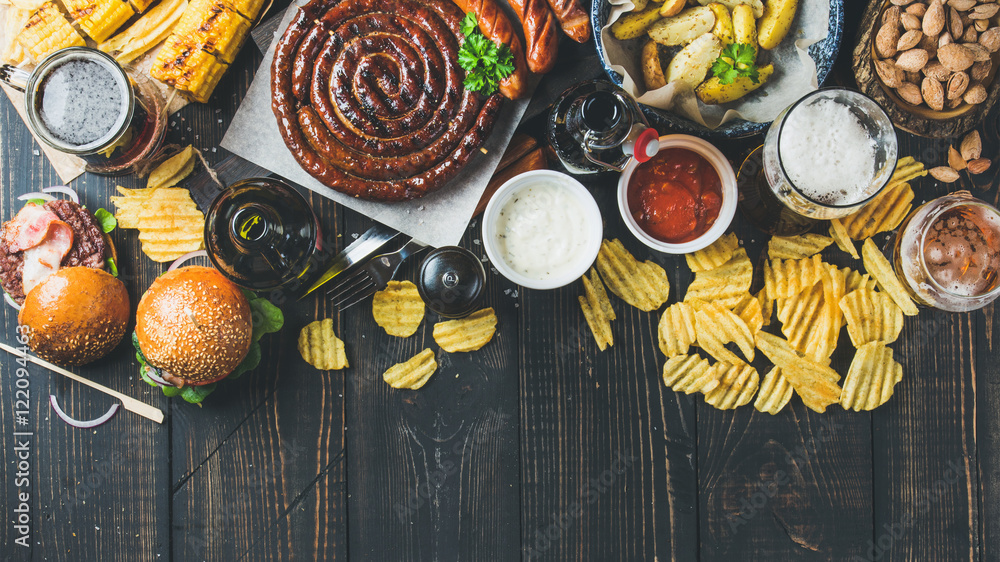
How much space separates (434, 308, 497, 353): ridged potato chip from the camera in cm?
219

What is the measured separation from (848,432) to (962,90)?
130 cm

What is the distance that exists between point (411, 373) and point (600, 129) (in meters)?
1.12

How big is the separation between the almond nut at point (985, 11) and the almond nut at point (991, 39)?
0.15 ft

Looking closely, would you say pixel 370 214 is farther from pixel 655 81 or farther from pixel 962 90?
pixel 962 90

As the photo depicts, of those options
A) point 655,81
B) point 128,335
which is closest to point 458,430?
point 128,335

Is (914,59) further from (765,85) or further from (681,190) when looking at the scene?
(681,190)

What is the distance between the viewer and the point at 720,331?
7.22 ft

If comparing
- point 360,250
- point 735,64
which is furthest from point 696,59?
point 360,250

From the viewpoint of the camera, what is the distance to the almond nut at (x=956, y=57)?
6.36ft

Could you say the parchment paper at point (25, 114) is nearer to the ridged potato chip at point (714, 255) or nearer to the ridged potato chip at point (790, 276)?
the ridged potato chip at point (714, 255)

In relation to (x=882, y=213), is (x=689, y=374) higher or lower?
lower

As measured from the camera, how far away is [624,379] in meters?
2.27

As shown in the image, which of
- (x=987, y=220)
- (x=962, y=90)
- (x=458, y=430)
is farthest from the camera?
(x=458, y=430)

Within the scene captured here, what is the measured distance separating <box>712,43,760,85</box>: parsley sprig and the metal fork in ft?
3.86
